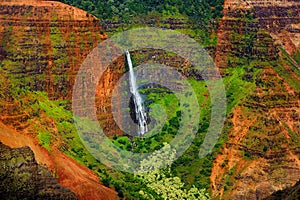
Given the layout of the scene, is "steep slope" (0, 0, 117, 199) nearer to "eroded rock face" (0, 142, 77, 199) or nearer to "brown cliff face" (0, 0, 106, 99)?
"brown cliff face" (0, 0, 106, 99)

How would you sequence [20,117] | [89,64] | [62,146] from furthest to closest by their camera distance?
[89,64] < [62,146] < [20,117]

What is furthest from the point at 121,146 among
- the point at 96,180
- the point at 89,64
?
the point at 96,180

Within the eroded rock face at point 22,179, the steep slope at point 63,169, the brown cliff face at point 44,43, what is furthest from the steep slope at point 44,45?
the eroded rock face at point 22,179

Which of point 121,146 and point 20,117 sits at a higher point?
point 20,117

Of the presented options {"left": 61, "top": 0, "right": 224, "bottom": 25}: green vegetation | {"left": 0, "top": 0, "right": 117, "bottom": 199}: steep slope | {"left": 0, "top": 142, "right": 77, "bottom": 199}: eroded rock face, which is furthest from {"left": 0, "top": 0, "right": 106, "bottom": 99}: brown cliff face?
{"left": 0, "top": 142, "right": 77, "bottom": 199}: eroded rock face

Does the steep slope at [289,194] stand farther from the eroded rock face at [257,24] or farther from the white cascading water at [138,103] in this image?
the eroded rock face at [257,24]

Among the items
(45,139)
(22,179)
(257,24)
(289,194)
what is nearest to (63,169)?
(45,139)

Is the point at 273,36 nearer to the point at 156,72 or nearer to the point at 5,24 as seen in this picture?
the point at 156,72
